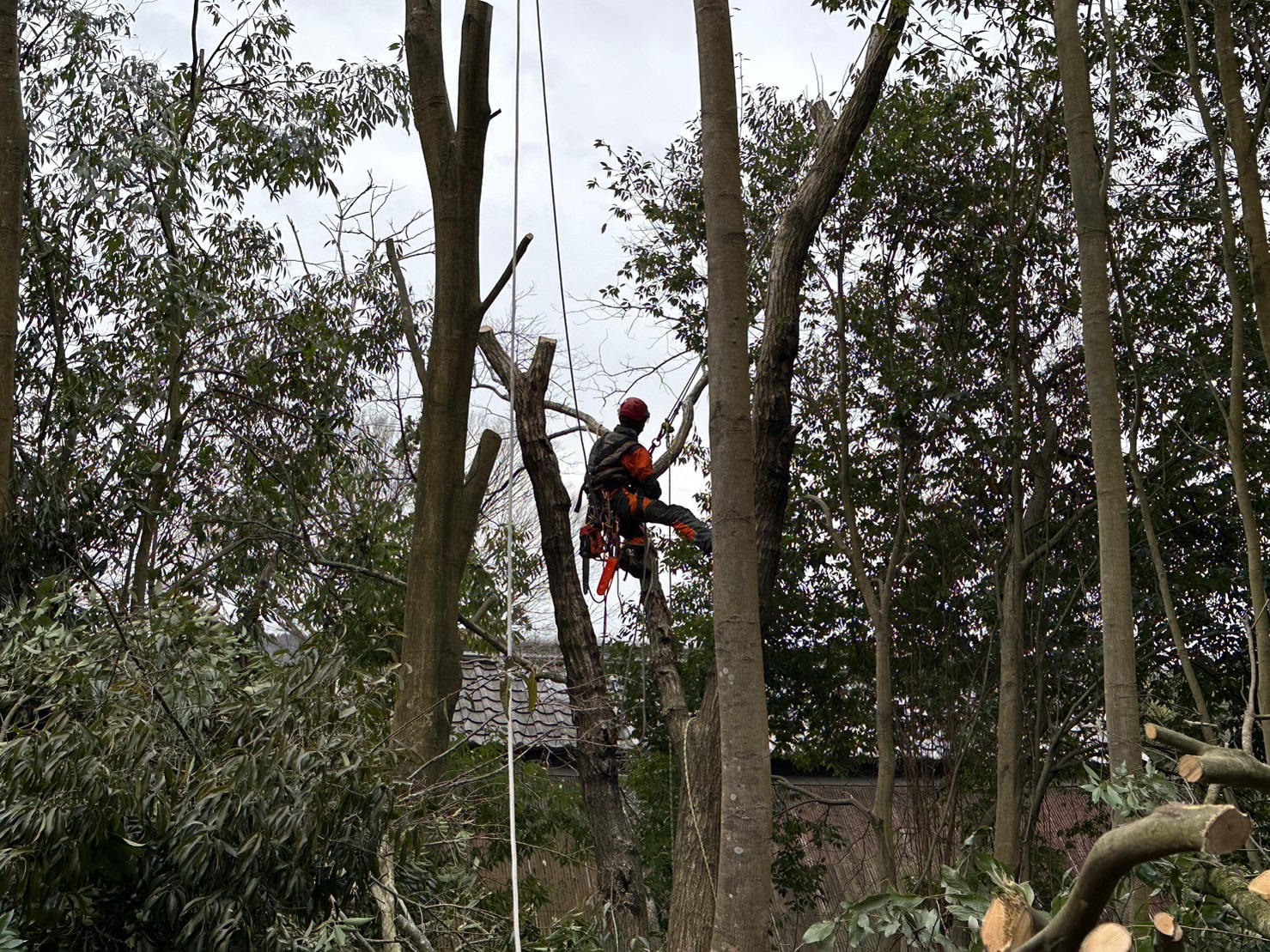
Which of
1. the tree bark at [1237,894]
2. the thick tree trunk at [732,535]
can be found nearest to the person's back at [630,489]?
the thick tree trunk at [732,535]

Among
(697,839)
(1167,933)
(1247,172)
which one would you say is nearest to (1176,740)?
(1167,933)

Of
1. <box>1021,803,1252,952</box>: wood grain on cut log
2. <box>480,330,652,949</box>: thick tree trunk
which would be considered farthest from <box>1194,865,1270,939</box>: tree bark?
<box>480,330,652,949</box>: thick tree trunk

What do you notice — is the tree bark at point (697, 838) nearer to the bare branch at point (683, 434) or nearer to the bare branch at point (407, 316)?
the bare branch at point (683, 434)

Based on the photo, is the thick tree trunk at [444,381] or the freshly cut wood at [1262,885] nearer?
the freshly cut wood at [1262,885]

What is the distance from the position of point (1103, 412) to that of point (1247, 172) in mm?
1488

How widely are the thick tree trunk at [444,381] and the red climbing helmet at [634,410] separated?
7.65 ft

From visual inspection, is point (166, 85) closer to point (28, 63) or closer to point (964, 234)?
point (28, 63)

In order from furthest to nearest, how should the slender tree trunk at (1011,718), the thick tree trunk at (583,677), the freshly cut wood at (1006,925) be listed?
the slender tree trunk at (1011,718)
the thick tree trunk at (583,677)
the freshly cut wood at (1006,925)

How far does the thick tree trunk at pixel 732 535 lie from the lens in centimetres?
326

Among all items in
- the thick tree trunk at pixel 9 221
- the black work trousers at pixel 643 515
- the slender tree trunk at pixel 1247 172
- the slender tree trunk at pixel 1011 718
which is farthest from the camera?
the slender tree trunk at pixel 1011 718

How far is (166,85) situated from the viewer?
27.6 feet

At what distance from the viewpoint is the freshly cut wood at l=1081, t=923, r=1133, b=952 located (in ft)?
6.53

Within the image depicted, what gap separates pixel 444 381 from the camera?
451cm

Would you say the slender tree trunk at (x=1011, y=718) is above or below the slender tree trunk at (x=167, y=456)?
below
